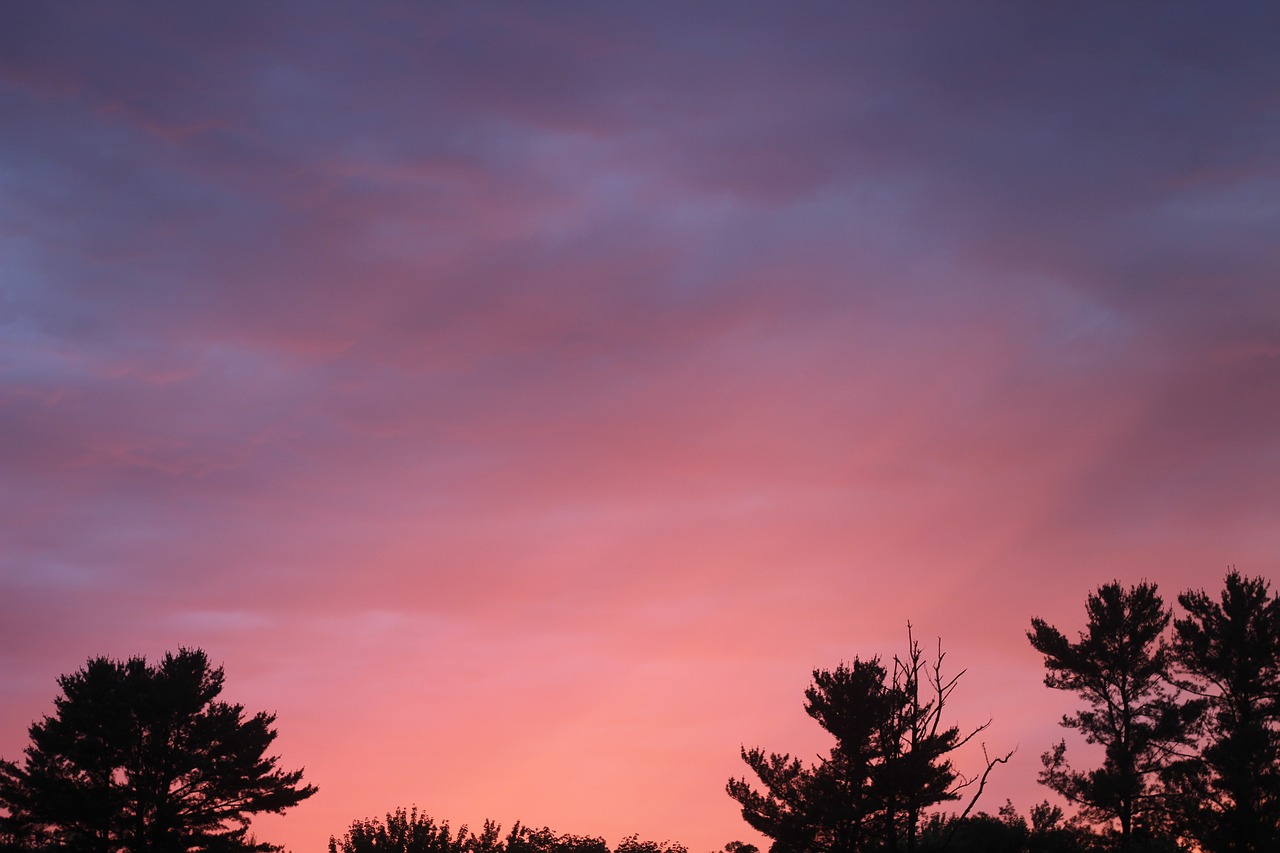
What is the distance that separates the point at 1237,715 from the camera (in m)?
59.4

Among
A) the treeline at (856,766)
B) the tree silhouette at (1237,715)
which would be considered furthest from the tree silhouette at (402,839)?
the tree silhouette at (1237,715)

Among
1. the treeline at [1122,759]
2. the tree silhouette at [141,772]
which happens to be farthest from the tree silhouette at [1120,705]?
the tree silhouette at [141,772]

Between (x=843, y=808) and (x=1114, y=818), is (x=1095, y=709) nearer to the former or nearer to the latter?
(x=1114, y=818)

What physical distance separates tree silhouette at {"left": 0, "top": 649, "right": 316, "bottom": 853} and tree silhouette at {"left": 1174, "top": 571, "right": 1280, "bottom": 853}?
158 feet

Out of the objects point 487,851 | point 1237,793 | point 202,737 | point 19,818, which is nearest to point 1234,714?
point 1237,793

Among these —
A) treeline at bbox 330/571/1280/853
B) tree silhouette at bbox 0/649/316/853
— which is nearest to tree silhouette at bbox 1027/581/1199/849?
treeline at bbox 330/571/1280/853

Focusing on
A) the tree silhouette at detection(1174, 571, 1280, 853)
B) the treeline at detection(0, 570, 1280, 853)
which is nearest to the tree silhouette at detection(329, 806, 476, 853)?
the treeline at detection(0, 570, 1280, 853)

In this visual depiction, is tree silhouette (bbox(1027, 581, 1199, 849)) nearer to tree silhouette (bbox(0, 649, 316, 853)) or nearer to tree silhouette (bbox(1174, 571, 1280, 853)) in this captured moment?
tree silhouette (bbox(1174, 571, 1280, 853))

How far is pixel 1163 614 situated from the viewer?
6212 centimetres

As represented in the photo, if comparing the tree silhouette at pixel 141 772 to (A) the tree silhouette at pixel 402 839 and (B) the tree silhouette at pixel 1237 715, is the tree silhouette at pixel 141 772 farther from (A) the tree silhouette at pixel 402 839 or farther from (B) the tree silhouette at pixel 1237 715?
(B) the tree silhouette at pixel 1237 715

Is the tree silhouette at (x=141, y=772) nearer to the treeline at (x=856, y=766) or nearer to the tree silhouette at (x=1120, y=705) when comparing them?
the treeline at (x=856, y=766)

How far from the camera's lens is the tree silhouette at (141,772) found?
6016 centimetres

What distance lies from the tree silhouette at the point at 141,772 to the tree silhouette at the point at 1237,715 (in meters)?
48.3

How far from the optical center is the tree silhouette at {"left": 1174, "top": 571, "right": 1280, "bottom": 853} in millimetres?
55125
